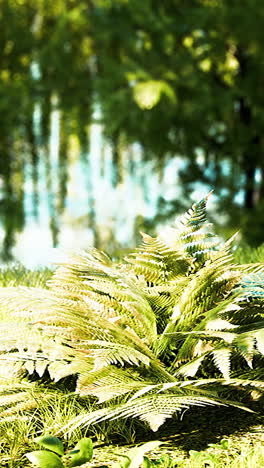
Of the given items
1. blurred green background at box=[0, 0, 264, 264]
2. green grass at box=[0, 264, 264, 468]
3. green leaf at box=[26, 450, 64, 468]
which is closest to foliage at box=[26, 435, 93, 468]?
green leaf at box=[26, 450, 64, 468]

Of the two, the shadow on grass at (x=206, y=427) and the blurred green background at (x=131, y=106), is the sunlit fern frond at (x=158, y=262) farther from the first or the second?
the blurred green background at (x=131, y=106)

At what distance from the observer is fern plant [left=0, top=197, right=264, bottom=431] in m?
1.95

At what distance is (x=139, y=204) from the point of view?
28.8ft

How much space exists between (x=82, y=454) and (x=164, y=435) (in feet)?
1.34

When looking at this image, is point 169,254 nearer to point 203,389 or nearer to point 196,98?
point 203,389

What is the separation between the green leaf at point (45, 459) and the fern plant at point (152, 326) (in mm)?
181

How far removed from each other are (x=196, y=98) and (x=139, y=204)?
2.02 m

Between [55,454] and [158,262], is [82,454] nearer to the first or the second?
[55,454]

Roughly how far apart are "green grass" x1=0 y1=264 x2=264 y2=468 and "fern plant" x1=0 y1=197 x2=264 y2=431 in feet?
0.24

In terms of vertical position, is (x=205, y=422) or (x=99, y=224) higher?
(x=205, y=422)

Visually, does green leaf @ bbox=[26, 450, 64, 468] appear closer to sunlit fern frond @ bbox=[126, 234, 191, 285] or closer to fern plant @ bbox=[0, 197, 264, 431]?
fern plant @ bbox=[0, 197, 264, 431]

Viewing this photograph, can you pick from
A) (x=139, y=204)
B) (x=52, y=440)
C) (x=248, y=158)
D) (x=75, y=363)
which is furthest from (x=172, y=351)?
(x=248, y=158)

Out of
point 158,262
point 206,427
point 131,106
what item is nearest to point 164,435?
point 206,427

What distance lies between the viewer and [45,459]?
166cm
